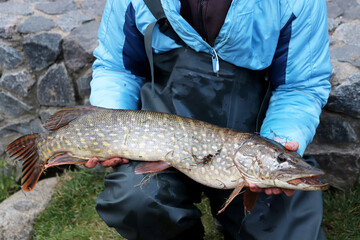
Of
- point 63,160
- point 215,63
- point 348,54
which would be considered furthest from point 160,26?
point 348,54

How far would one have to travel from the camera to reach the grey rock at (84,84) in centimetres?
370

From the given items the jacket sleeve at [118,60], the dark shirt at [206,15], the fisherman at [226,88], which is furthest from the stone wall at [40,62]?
the dark shirt at [206,15]

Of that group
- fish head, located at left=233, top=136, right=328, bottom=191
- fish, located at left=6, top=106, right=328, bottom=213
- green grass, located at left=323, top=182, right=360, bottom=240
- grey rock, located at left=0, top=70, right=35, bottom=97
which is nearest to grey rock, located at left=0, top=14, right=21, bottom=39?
grey rock, located at left=0, top=70, right=35, bottom=97

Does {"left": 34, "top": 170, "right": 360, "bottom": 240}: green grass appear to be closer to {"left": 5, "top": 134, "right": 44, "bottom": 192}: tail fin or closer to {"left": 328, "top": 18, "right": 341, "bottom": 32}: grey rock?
{"left": 5, "top": 134, "right": 44, "bottom": 192}: tail fin

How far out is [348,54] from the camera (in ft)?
10.9

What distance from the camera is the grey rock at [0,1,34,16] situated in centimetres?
399

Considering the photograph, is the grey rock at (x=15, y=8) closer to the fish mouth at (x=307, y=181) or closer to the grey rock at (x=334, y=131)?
the grey rock at (x=334, y=131)

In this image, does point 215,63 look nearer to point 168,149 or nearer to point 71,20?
point 168,149

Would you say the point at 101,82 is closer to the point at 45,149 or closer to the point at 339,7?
the point at 45,149

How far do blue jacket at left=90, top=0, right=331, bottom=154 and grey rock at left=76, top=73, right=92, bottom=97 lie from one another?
3.41 feet

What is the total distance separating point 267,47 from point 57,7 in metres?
2.56

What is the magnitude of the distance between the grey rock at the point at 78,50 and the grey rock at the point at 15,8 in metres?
0.64

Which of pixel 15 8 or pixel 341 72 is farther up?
pixel 15 8

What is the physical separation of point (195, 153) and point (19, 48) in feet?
7.47
